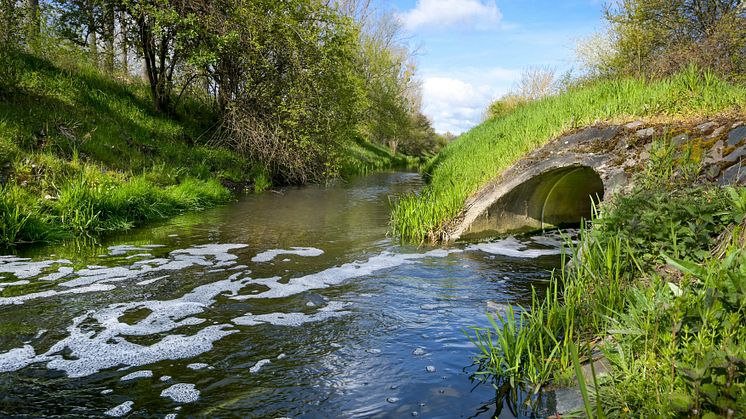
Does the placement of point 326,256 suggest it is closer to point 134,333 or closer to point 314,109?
point 134,333

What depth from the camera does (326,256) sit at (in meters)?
7.68

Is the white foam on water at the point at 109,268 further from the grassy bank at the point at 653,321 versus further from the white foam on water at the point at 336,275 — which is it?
the grassy bank at the point at 653,321

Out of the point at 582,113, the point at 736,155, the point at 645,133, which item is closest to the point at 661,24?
the point at 582,113

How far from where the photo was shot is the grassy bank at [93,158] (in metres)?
8.54

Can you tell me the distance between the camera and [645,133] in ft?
23.7

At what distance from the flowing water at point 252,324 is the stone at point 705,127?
2757 millimetres

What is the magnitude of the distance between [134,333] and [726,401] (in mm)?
4490

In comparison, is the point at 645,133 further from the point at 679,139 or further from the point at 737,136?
the point at 737,136

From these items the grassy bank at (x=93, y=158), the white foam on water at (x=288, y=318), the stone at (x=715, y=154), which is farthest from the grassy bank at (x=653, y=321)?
the grassy bank at (x=93, y=158)

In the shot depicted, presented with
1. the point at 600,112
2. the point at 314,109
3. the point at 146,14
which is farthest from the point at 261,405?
the point at 146,14

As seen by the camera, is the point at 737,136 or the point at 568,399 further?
the point at 737,136

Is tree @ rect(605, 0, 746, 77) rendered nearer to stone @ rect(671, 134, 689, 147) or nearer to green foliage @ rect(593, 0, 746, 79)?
green foliage @ rect(593, 0, 746, 79)

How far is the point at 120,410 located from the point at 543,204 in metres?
8.70

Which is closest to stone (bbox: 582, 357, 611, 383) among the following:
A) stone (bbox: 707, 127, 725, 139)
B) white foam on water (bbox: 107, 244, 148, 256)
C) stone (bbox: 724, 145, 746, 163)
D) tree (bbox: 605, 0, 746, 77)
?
stone (bbox: 724, 145, 746, 163)
